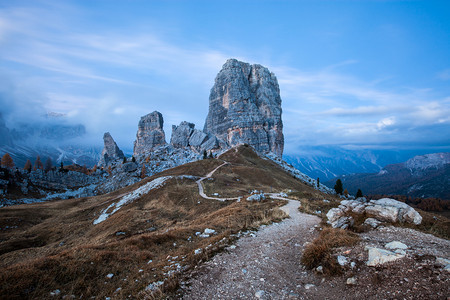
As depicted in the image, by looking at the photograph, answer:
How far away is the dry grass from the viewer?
8783 millimetres

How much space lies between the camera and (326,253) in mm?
9836

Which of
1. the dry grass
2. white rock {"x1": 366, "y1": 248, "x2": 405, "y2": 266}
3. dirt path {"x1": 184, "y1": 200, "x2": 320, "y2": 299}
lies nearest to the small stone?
dirt path {"x1": 184, "y1": 200, "x2": 320, "y2": 299}

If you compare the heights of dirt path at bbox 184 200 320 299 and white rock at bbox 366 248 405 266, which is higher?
white rock at bbox 366 248 405 266

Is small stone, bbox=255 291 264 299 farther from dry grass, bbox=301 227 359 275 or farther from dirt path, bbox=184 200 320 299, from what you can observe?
dry grass, bbox=301 227 359 275

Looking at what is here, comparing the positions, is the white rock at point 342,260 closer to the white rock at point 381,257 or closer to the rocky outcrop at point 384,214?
the white rock at point 381,257

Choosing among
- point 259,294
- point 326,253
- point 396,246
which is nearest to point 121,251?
point 259,294

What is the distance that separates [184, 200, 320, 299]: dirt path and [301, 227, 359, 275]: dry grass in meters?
0.64

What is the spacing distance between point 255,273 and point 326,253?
3.62 metres

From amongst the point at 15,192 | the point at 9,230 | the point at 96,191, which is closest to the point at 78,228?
the point at 9,230

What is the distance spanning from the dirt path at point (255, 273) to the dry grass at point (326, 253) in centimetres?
64

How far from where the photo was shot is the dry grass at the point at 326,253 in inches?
346

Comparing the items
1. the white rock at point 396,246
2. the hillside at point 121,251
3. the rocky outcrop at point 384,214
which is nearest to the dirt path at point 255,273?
the hillside at point 121,251

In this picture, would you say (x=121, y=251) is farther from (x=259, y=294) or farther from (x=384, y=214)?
(x=384, y=214)

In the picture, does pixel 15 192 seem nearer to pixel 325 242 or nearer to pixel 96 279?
pixel 96 279
